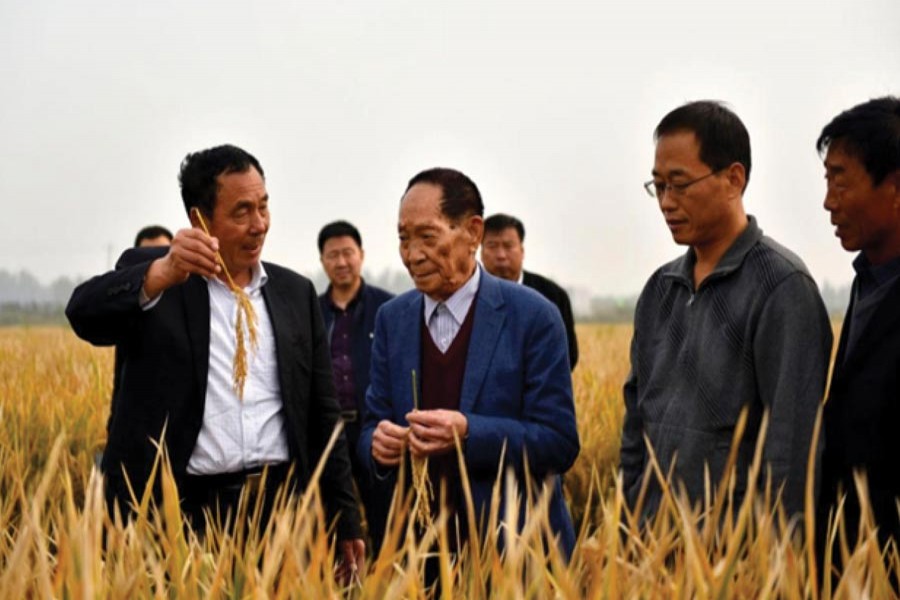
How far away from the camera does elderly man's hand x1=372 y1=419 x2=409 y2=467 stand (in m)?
2.49

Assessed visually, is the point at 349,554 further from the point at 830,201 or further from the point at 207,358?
the point at 830,201

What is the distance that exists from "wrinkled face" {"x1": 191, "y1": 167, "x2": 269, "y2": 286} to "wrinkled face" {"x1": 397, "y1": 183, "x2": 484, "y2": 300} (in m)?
0.49

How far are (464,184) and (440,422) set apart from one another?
0.60 meters

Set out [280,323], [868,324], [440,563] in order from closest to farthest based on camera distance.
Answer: [440,563], [868,324], [280,323]

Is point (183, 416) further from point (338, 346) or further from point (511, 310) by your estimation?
point (338, 346)

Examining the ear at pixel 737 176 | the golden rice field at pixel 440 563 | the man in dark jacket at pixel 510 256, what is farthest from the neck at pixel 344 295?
the ear at pixel 737 176

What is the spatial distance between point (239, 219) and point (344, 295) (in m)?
2.95

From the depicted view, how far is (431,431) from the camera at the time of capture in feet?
7.95

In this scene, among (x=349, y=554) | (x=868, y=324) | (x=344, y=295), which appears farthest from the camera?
(x=344, y=295)

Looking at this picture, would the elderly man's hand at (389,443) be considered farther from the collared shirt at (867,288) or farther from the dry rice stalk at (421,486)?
the collared shirt at (867,288)

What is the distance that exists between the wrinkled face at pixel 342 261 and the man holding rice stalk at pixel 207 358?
276 centimetres

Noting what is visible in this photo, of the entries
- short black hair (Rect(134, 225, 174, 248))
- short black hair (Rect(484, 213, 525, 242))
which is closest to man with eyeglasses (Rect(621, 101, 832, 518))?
short black hair (Rect(484, 213, 525, 242))

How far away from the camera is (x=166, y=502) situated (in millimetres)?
1732

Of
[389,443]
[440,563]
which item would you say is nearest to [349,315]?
[389,443]
